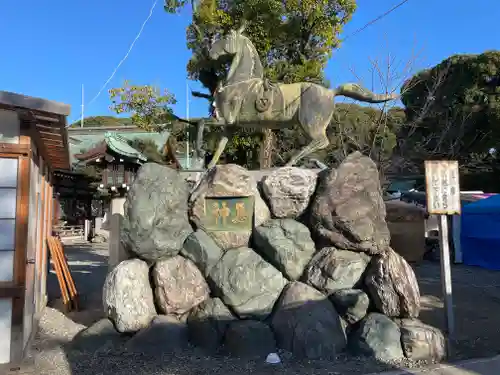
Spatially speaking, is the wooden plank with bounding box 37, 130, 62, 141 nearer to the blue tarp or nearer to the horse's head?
the horse's head

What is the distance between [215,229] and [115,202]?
17.8 metres

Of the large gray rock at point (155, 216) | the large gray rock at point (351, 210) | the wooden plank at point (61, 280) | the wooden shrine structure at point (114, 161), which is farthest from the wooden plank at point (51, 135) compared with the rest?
the wooden shrine structure at point (114, 161)

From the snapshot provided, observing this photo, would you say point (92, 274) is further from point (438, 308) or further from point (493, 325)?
point (493, 325)

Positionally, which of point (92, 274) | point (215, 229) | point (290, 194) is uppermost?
point (290, 194)

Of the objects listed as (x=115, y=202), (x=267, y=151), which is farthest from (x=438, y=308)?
(x=115, y=202)

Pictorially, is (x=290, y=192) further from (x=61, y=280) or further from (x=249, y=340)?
(x=61, y=280)

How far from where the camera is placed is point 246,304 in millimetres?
5332

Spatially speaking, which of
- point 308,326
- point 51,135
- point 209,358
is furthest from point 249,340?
point 51,135

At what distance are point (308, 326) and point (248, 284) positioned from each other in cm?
90

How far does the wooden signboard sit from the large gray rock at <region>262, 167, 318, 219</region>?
0.30 m

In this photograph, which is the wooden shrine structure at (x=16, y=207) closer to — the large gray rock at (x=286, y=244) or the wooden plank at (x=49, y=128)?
the wooden plank at (x=49, y=128)

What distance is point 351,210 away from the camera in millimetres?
5492

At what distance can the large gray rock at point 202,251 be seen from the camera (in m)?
5.61

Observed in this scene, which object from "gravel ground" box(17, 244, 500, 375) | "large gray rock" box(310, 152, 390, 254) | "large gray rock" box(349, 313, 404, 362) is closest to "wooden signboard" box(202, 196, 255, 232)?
"large gray rock" box(310, 152, 390, 254)
